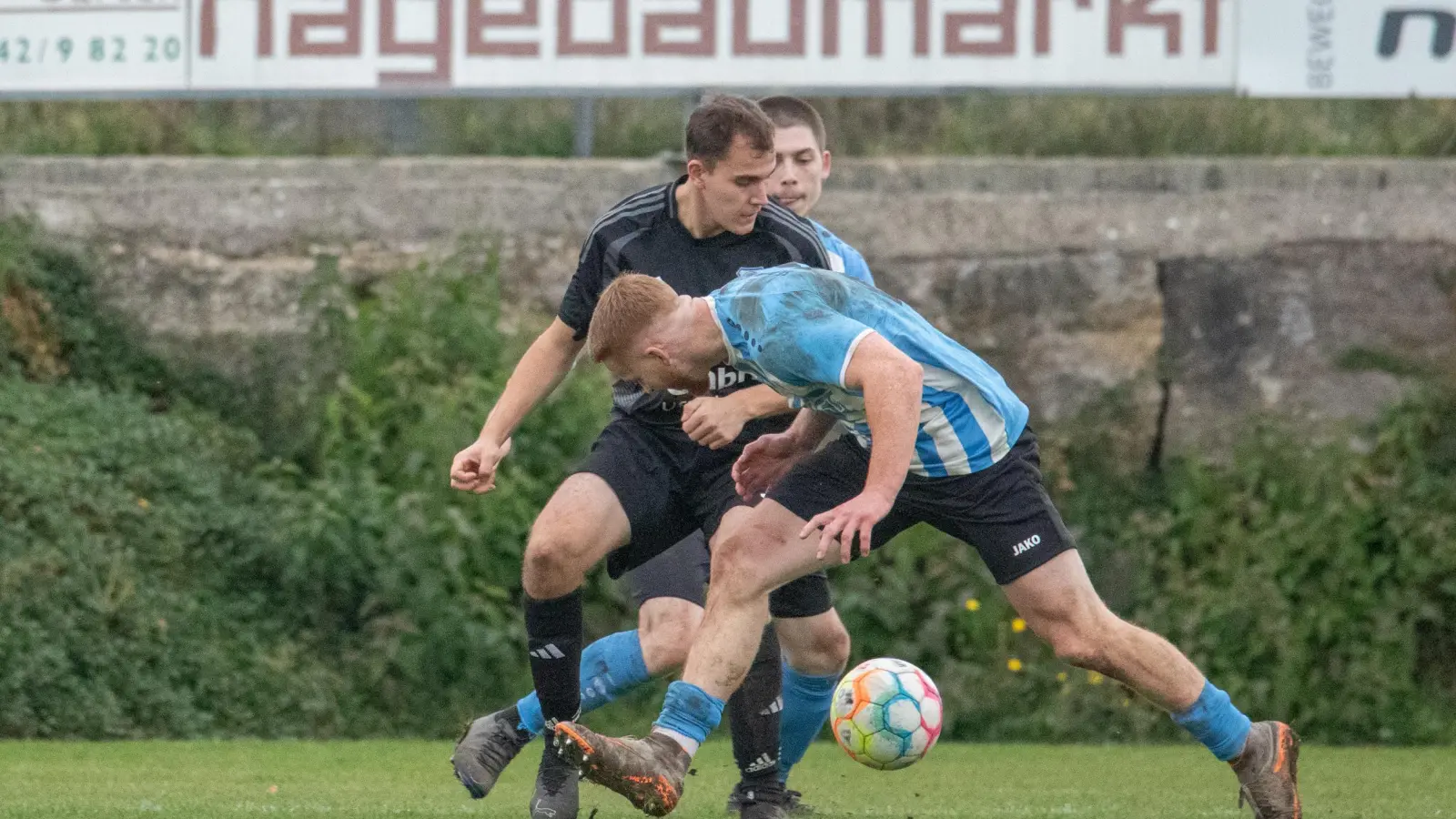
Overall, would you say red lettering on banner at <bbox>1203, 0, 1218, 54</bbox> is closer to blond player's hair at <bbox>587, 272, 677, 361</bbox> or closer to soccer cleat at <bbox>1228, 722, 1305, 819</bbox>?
soccer cleat at <bbox>1228, 722, 1305, 819</bbox>

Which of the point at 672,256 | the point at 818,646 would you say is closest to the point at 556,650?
the point at 818,646

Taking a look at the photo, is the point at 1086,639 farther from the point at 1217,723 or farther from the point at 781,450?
the point at 781,450

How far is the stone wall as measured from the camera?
36.2 ft

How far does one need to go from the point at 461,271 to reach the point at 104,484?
230 cm

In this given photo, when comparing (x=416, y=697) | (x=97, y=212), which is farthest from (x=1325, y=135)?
(x=97, y=212)

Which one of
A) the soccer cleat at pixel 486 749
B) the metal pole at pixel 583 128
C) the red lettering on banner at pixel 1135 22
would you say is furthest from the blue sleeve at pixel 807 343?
the metal pole at pixel 583 128

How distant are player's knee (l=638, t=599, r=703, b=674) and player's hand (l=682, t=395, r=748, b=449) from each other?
89 cm

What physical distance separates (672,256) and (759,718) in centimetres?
143

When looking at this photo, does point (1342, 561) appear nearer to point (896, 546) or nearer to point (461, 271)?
point (896, 546)

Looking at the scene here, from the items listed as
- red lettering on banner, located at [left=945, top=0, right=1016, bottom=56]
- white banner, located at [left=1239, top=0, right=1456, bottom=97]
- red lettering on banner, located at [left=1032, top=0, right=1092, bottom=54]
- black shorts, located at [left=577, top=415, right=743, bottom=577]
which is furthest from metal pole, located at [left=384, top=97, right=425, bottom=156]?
black shorts, located at [left=577, top=415, right=743, bottom=577]

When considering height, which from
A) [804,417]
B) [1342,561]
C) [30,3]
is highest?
[30,3]

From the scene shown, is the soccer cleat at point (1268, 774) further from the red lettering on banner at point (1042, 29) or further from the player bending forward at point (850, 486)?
the red lettering on banner at point (1042, 29)

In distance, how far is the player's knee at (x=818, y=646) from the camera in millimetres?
6254

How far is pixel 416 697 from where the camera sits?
9.84 metres
